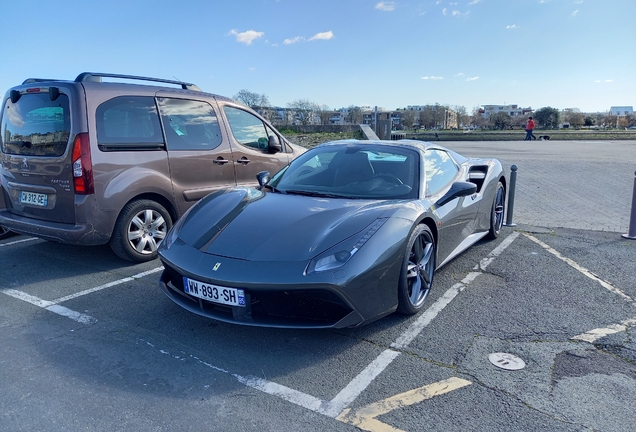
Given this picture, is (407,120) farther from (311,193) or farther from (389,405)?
(389,405)

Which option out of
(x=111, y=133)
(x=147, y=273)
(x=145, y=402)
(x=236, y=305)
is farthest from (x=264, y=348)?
(x=111, y=133)

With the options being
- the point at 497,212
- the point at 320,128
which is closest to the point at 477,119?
the point at 320,128

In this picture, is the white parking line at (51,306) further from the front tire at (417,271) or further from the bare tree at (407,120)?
the bare tree at (407,120)

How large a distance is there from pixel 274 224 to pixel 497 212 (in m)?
3.78

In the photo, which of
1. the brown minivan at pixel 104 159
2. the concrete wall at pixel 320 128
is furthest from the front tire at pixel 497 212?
the concrete wall at pixel 320 128

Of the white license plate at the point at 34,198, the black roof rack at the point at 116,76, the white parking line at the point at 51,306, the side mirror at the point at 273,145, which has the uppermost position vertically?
the black roof rack at the point at 116,76

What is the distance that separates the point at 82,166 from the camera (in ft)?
14.8

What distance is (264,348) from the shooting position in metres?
3.14

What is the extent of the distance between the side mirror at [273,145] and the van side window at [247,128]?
0.26 feet

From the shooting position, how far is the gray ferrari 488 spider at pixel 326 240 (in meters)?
2.96

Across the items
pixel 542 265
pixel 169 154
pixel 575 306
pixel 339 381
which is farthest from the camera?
pixel 169 154

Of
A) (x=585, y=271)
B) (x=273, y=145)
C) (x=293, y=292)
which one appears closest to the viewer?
(x=293, y=292)

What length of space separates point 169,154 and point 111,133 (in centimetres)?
70

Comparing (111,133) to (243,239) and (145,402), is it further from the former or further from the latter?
(145,402)
